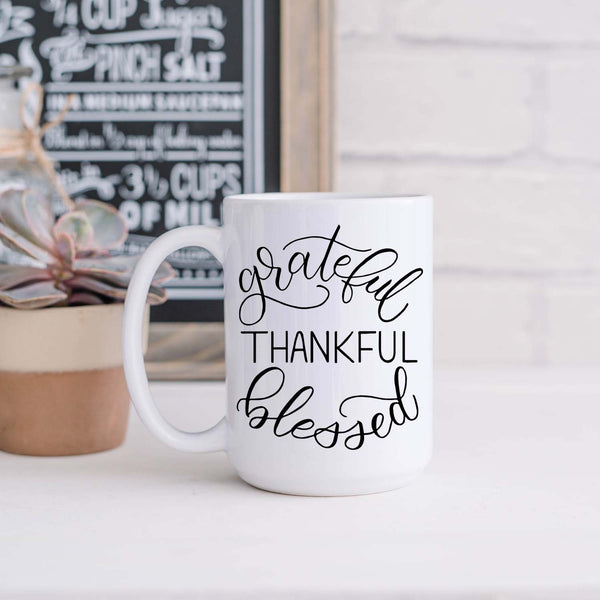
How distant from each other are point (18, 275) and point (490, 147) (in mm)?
475

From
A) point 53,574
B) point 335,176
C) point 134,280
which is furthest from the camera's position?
point 335,176

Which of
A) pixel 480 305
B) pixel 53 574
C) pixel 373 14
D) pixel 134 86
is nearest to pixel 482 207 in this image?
pixel 480 305

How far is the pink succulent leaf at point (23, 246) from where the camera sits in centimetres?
58

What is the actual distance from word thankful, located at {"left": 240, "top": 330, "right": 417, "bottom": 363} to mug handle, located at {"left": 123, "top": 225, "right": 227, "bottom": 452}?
0.06 m

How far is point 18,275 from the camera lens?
59cm

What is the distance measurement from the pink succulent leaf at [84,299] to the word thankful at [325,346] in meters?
0.14

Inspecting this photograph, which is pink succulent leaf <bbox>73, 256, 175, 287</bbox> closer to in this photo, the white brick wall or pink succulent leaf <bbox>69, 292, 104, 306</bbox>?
pink succulent leaf <bbox>69, 292, 104, 306</bbox>

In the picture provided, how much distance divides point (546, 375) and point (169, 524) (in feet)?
1.57

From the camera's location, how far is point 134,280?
1.69ft

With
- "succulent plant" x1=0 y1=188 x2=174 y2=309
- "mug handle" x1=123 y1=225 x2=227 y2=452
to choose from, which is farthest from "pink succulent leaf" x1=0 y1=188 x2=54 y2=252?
"mug handle" x1=123 y1=225 x2=227 y2=452

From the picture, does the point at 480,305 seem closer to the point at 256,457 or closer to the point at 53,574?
the point at 256,457

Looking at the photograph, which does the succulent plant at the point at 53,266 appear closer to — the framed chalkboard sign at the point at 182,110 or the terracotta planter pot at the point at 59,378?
the terracotta planter pot at the point at 59,378

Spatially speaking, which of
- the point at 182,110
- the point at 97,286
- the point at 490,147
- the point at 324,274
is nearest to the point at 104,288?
the point at 97,286

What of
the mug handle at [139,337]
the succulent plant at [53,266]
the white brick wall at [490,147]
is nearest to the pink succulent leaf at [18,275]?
the succulent plant at [53,266]
